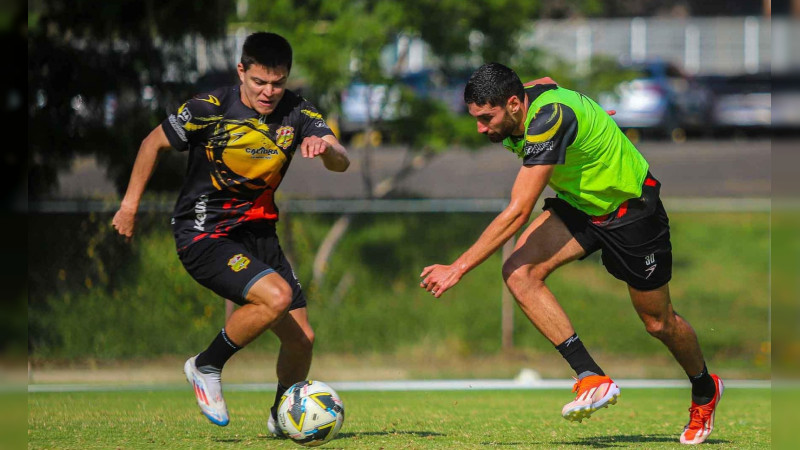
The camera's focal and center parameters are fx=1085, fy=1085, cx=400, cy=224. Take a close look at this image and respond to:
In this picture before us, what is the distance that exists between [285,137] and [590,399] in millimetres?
2477

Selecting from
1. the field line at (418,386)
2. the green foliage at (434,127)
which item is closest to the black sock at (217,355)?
the field line at (418,386)

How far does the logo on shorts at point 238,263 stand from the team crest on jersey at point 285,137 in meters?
0.75

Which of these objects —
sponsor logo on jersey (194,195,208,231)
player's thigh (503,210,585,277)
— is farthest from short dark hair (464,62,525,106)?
sponsor logo on jersey (194,195,208,231)

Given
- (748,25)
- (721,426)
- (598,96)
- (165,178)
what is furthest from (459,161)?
(748,25)

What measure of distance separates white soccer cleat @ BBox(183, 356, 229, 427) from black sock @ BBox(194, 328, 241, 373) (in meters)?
0.04

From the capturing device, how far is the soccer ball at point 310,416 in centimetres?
634

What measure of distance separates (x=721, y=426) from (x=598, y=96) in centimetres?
787

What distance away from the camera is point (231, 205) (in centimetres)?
691

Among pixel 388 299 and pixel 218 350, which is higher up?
pixel 218 350

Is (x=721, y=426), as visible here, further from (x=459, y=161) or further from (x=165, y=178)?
(x=459, y=161)

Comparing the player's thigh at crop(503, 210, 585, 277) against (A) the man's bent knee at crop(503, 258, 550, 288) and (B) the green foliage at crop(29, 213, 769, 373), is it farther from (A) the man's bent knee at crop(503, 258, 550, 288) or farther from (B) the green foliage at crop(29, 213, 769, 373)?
(B) the green foliage at crop(29, 213, 769, 373)

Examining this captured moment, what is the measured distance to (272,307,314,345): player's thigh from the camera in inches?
277

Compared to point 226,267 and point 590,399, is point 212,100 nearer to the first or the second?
point 226,267

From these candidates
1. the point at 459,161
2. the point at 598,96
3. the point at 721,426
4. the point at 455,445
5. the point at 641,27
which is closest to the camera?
the point at 455,445
